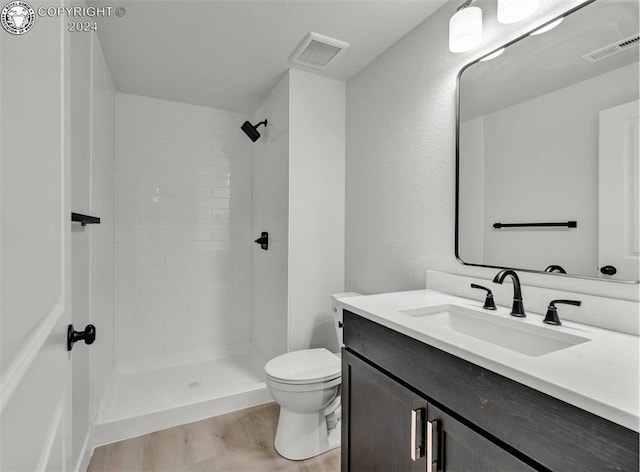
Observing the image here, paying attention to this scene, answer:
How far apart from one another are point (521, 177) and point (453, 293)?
1.85ft

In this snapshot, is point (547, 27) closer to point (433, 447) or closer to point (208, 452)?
point (433, 447)

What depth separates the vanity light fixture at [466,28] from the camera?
1.34m

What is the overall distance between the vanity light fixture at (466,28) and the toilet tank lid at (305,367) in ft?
5.43

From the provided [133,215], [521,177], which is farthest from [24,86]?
[133,215]

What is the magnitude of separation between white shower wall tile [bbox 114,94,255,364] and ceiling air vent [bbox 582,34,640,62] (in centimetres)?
256

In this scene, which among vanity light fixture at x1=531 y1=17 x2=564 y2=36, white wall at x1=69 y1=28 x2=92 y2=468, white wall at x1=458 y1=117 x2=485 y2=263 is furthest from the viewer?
white wall at x1=458 y1=117 x2=485 y2=263

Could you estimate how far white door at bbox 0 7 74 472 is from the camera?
0.41 meters

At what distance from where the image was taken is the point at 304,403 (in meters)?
1.72

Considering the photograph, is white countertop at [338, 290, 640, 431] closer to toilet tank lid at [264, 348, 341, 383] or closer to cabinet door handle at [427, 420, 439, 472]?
cabinet door handle at [427, 420, 439, 472]

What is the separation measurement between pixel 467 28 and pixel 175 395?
2.66m

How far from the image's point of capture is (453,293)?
1512mm

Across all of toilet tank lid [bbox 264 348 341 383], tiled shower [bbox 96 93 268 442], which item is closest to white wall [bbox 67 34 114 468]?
tiled shower [bbox 96 93 268 442]

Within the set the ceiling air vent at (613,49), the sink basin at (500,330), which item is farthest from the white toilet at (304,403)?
the ceiling air vent at (613,49)

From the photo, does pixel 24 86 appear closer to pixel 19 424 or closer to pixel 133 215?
pixel 19 424
